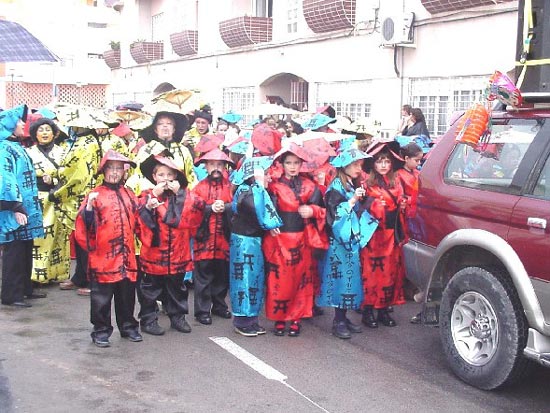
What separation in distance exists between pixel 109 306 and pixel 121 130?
3.74 metres

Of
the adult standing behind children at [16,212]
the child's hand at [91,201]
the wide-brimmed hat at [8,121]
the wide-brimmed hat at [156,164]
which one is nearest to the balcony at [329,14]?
the adult standing behind children at [16,212]

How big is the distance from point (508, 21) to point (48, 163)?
7044mm

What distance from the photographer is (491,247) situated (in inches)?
191

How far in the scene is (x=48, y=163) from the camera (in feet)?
26.0

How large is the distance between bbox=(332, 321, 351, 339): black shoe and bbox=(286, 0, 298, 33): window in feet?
37.5

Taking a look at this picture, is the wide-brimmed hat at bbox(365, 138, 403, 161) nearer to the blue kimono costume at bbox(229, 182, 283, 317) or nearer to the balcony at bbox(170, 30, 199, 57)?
the blue kimono costume at bbox(229, 182, 283, 317)

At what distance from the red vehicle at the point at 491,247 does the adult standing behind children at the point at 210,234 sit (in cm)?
185

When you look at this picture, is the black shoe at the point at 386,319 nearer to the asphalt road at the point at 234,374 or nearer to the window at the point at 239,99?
the asphalt road at the point at 234,374

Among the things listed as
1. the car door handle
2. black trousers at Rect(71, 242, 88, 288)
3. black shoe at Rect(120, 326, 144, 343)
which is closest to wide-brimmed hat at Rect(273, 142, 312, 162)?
black shoe at Rect(120, 326, 144, 343)

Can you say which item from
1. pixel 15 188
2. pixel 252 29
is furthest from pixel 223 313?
pixel 252 29

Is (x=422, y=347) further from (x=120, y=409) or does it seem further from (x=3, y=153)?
(x=3, y=153)

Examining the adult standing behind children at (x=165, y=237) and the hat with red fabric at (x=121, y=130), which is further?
the hat with red fabric at (x=121, y=130)

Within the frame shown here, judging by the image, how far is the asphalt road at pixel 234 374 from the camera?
15.8 ft

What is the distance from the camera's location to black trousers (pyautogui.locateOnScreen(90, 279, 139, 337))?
5.90 metres
